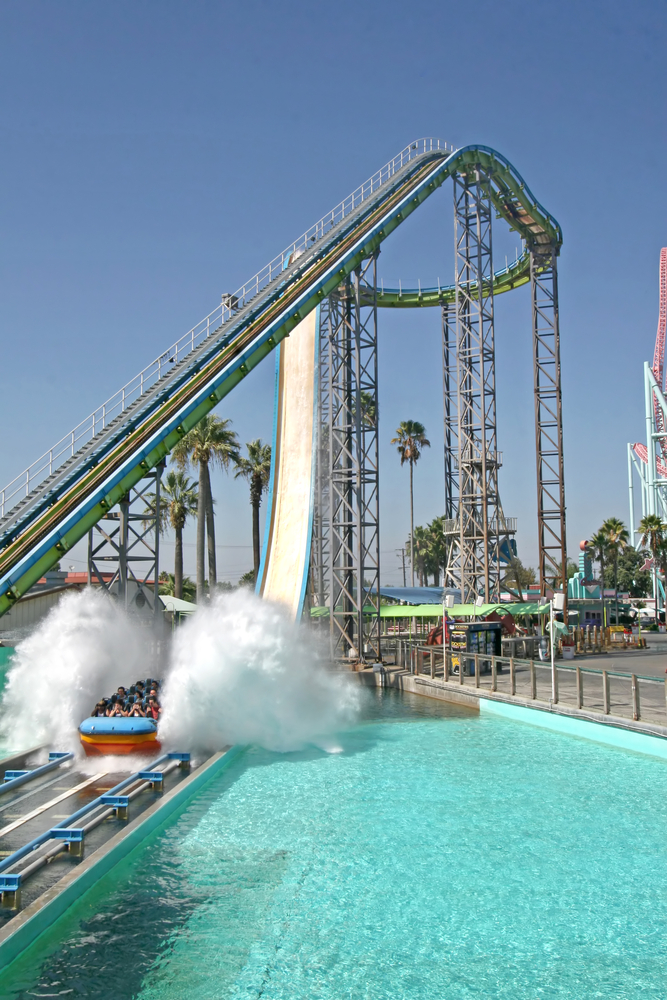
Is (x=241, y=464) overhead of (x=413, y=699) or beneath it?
overhead

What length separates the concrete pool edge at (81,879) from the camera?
6.25 metres

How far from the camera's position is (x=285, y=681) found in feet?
52.4

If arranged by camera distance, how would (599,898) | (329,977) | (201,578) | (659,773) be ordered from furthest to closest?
(201,578)
(659,773)
(599,898)
(329,977)

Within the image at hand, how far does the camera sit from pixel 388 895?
25.3 feet

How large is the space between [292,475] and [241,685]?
11.2 m

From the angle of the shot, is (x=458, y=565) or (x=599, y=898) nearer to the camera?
(x=599, y=898)

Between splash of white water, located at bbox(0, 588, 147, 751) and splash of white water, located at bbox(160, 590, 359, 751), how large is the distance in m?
1.69

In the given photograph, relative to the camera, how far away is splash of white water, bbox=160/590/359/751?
14008mm

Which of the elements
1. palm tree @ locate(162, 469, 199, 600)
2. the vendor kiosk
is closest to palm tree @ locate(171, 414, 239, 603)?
palm tree @ locate(162, 469, 199, 600)

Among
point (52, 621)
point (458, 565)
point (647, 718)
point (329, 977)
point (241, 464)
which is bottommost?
point (329, 977)

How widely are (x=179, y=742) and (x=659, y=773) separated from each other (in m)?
7.51

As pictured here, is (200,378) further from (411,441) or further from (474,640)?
(411,441)

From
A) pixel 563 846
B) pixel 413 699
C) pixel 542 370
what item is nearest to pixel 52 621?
pixel 413 699

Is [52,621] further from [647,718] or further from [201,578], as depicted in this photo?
[201,578]
